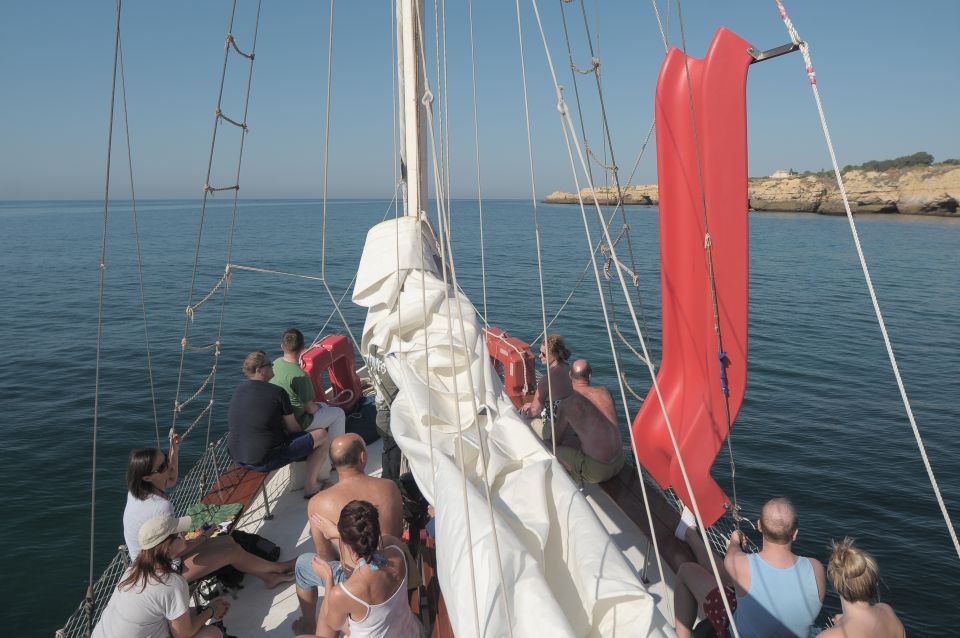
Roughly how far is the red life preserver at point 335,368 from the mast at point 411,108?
1911 mm

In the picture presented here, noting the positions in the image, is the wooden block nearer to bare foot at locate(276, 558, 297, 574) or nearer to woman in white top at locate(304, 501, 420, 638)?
bare foot at locate(276, 558, 297, 574)

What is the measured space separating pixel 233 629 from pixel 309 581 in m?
0.69

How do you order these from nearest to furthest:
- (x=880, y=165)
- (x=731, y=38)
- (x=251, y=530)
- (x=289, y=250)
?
(x=731, y=38)
(x=251, y=530)
(x=289, y=250)
(x=880, y=165)

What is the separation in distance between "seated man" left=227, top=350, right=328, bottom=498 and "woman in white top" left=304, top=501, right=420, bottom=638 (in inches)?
65.3

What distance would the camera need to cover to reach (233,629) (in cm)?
309

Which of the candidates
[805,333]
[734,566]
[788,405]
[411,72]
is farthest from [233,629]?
[805,333]

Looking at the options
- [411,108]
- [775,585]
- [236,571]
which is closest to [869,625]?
[775,585]

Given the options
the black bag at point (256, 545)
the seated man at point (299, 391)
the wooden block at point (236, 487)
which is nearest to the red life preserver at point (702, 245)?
the black bag at point (256, 545)

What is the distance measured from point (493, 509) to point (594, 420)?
2.07 metres

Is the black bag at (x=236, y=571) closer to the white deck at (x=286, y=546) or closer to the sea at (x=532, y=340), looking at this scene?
the white deck at (x=286, y=546)

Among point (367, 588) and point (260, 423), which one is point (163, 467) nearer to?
point (260, 423)

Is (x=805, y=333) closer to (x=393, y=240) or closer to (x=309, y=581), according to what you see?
(x=393, y=240)

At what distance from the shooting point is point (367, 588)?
7.58 ft

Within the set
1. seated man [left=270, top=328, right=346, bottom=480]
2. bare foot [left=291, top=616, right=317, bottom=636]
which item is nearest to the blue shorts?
bare foot [left=291, top=616, right=317, bottom=636]
